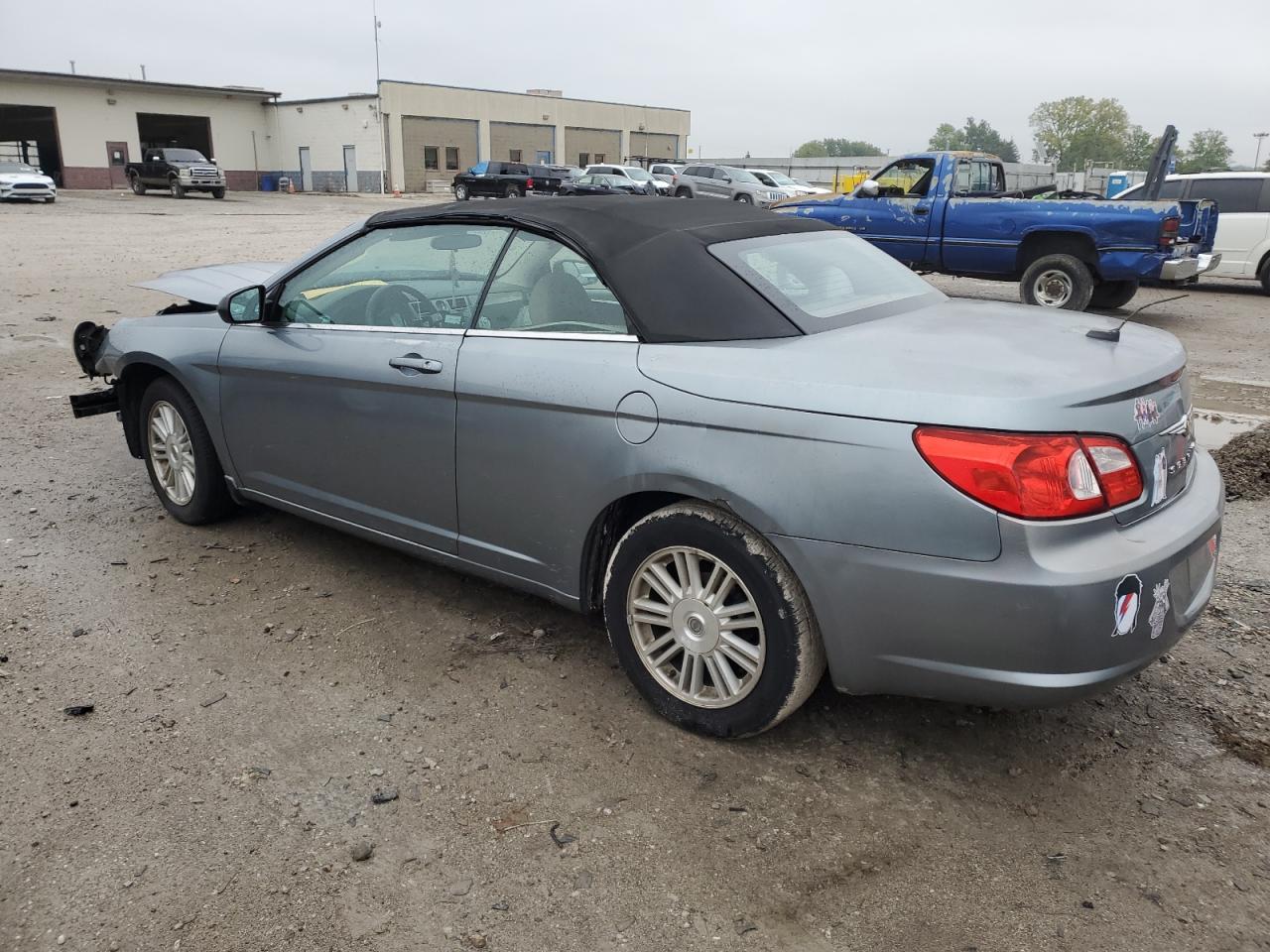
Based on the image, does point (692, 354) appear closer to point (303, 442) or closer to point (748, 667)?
point (748, 667)

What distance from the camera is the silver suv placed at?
34.3 meters

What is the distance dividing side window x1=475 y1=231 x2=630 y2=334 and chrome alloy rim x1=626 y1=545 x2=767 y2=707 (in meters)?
0.78

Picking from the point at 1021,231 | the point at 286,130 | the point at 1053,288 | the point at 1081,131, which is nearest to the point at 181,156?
the point at 286,130

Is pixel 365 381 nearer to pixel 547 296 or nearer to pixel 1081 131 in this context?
pixel 547 296

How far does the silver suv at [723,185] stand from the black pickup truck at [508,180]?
612 centimetres

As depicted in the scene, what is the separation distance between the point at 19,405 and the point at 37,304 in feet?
16.6

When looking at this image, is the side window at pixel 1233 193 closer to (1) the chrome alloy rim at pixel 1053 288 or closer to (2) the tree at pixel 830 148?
(1) the chrome alloy rim at pixel 1053 288

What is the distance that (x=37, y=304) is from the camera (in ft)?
37.2

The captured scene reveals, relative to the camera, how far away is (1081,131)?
103 metres

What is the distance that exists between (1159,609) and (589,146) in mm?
65596

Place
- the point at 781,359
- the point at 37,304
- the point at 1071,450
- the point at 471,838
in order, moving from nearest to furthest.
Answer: the point at 1071,450, the point at 471,838, the point at 781,359, the point at 37,304

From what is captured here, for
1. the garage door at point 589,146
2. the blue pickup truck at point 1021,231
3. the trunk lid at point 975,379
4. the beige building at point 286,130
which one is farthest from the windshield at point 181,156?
the trunk lid at point 975,379

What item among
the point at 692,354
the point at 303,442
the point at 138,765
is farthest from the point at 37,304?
the point at 692,354

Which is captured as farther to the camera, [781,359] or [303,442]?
[303,442]
